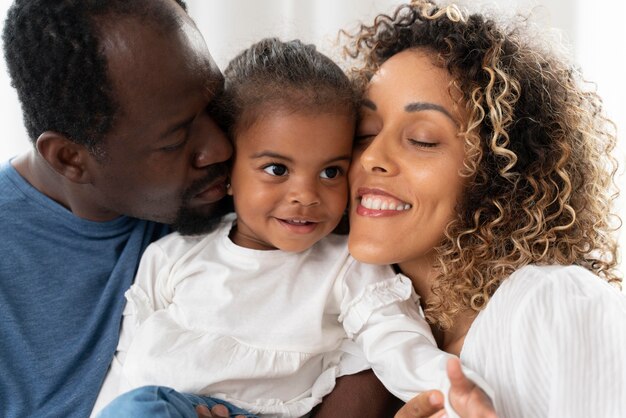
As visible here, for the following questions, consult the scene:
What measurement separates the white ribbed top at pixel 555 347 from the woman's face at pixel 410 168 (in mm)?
210

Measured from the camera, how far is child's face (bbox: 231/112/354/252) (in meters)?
1.54

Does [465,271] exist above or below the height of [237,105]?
below

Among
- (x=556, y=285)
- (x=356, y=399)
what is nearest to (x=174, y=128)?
(x=356, y=399)

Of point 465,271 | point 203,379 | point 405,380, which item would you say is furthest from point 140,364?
point 465,271

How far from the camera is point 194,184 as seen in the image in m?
1.60

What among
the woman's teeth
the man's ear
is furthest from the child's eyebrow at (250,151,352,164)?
the man's ear

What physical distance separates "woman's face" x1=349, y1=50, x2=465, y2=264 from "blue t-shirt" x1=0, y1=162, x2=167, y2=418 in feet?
1.75

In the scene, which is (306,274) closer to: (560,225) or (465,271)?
(465,271)

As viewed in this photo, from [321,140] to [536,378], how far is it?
1.93 ft

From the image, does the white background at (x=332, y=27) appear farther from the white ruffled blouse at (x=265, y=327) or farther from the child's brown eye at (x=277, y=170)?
the white ruffled blouse at (x=265, y=327)

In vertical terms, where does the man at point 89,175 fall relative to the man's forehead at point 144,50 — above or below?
below

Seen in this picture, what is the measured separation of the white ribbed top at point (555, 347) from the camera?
4.09ft

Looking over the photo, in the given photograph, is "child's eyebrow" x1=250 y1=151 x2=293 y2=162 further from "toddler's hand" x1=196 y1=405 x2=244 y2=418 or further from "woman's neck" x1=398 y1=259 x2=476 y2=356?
"toddler's hand" x1=196 y1=405 x2=244 y2=418

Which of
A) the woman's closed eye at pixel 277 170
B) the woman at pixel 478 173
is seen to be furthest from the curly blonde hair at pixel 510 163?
the woman's closed eye at pixel 277 170
